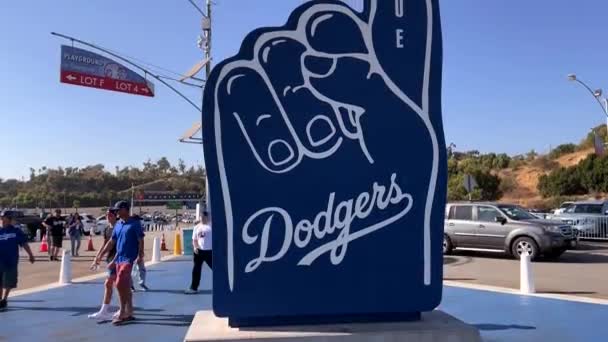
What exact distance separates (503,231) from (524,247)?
0.78 meters

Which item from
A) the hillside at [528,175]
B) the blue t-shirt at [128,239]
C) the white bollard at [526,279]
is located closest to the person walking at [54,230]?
the blue t-shirt at [128,239]

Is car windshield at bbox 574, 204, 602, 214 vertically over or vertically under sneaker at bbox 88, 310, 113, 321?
over

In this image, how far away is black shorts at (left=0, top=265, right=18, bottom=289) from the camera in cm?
962

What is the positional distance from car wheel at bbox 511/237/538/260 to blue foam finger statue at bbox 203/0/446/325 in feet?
39.0

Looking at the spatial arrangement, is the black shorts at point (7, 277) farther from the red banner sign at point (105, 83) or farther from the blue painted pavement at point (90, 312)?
the red banner sign at point (105, 83)

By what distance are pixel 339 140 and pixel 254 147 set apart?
0.87 m

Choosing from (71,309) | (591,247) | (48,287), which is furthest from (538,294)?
(591,247)

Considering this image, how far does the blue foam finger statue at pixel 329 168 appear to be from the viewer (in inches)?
225

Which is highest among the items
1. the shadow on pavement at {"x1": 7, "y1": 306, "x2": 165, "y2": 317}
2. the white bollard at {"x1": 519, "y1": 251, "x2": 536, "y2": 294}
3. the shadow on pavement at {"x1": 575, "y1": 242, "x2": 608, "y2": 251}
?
the white bollard at {"x1": 519, "y1": 251, "x2": 536, "y2": 294}

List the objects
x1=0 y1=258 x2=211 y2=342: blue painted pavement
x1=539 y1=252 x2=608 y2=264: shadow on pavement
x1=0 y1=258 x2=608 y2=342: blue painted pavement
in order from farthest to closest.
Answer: x1=539 y1=252 x2=608 y2=264: shadow on pavement → x1=0 y1=258 x2=211 y2=342: blue painted pavement → x1=0 y1=258 x2=608 y2=342: blue painted pavement

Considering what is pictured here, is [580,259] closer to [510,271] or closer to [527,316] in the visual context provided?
[510,271]

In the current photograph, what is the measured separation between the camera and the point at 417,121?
600cm

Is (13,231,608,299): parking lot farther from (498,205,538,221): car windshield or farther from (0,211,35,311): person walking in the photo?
(0,211,35,311): person walking

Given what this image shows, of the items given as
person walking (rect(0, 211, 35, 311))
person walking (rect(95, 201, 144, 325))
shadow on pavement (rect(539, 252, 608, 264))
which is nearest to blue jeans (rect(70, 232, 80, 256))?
person walking (rect(0, 211, 35, 311))
